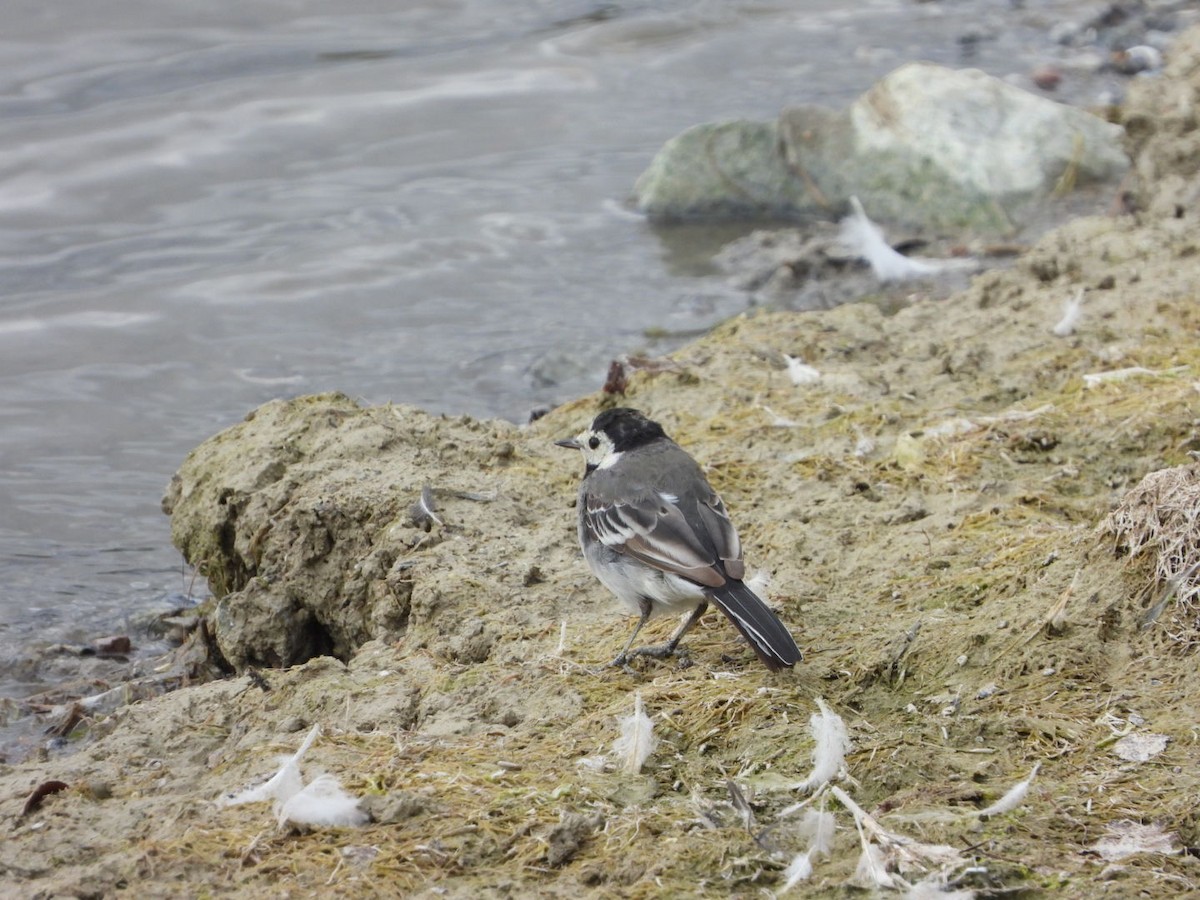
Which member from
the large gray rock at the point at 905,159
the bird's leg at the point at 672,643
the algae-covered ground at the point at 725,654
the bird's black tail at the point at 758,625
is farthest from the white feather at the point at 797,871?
the large gray rock at the point at 905,159

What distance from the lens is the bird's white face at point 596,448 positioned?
6520mm

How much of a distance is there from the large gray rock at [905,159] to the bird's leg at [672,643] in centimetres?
883

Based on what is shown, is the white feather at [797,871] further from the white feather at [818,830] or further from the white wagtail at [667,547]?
the white wagtail at [667,547]

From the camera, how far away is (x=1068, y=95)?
17.7 m

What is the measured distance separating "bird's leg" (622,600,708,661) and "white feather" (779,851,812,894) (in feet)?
5.07

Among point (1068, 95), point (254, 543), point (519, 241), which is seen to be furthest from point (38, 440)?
point (1068, 95)

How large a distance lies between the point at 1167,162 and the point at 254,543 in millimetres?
8135

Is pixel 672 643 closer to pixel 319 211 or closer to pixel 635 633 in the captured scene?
pixel 635 633

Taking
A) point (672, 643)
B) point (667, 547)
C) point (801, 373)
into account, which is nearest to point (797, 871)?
point (672, 643)

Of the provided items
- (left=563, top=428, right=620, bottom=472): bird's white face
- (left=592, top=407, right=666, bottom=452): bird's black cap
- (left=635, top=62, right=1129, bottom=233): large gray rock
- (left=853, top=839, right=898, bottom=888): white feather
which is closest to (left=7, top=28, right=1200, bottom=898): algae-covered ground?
(left=853, top=839, right=898, bottom=888): white feather

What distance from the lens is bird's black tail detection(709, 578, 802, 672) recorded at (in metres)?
4.95

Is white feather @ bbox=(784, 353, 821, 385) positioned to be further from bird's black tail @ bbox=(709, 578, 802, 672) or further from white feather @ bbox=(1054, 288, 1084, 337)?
bird's black tail @ bbox=(709, 578, 802, 672)

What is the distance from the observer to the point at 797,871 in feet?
12.7

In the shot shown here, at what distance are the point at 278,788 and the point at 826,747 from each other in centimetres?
165
